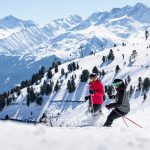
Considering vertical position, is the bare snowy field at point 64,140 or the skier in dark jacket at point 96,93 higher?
the bare snowy field at point 64,140

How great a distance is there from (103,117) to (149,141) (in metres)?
12.9

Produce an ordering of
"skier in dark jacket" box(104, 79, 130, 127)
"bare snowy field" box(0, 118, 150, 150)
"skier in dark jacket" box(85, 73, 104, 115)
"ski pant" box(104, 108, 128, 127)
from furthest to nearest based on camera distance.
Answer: "skier in dark jacket" box(85, 73, 104, 115) → "ski pant" box(104, 108, 128, 127) → "skier in dark jacket" box(104, 79, 130, 127) → "bare snowy field" box(0, 118, 150, 150)

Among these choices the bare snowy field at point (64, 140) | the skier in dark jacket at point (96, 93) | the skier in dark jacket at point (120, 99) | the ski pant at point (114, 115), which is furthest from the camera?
the skier in dark jacket at point (96, 93)

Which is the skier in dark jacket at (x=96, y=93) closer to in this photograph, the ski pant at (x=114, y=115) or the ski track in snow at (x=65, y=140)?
the ski pant at (x=114, y=115)

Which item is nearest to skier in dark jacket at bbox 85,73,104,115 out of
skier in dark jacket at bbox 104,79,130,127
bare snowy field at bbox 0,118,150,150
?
skier in dark jacket at bbox 104,79,130,127

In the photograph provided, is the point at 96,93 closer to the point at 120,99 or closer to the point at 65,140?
the point at 120,99

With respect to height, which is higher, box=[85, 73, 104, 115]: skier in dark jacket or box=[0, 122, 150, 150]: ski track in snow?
box=[0, 122, 150, 150]: ski track in snow

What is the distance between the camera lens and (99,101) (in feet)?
86.7

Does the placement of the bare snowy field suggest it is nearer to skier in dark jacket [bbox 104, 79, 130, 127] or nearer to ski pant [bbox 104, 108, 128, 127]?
skier in dark jacket [bbox 104, 79, 130, 127]

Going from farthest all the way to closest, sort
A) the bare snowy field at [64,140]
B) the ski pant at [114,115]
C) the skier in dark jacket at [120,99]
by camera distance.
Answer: the ski pant at [114,115], the skier in dark jacket at [120,99], the bare snowy field at [64,140]

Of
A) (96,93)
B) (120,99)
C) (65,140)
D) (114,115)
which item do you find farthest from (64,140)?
(96,93)

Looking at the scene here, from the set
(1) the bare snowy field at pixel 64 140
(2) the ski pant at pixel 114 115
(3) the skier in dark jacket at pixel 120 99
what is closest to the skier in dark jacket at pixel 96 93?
(2) the ski pant at pixel 114 115

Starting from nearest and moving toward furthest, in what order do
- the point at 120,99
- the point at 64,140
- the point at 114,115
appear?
1. the point at 64,140
2. the point at 120,99
3. the point at 114,115

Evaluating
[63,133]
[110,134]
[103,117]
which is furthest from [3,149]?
[103,117]
